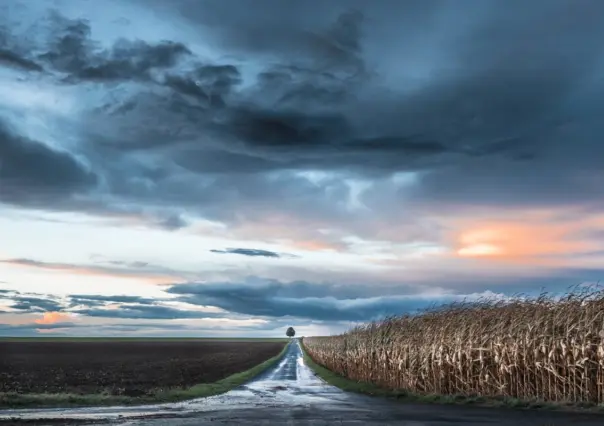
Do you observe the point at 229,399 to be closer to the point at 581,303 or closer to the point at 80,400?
the point at 80,400

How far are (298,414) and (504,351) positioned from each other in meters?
11.0

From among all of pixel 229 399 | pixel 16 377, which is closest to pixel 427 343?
pixel 229 399

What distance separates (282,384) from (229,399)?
13.5 meters

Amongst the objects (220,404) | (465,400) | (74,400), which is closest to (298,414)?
(220,404)

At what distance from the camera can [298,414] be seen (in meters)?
28.7

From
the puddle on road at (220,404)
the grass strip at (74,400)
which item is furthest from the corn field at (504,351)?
the grass strip at (74,400)

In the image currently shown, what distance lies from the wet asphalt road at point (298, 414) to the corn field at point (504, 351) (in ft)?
10.1

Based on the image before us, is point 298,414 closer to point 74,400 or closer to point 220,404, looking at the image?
point 220,404

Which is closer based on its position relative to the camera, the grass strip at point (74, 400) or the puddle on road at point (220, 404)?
the puddle on road at point (220, 404)

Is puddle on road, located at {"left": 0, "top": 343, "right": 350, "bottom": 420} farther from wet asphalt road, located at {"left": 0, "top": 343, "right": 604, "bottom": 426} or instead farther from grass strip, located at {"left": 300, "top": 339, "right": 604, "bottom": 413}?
grass strip, located at {"left": 300, "top": 339, "right": 604, "bottom": 413}

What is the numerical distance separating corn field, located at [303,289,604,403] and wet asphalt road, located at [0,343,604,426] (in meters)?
3.08

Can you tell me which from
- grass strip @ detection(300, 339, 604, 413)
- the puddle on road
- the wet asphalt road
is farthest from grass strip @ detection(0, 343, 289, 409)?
grass strip @ detection(300, 339, 604, 413)

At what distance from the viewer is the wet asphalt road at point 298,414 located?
25.4m

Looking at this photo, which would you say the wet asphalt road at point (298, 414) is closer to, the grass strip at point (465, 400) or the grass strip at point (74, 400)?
the grass strip at point (465, 400)
